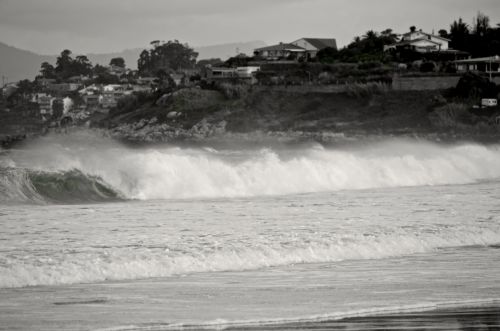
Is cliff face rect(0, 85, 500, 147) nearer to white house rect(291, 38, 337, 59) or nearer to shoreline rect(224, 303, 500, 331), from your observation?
white house rect(291, 38, 337, 59)

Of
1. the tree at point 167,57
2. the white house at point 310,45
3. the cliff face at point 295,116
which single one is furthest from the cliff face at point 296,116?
the tree at point 167,57

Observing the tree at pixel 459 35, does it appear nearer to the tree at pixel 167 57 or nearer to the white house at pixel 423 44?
the white house at pixel 423 44

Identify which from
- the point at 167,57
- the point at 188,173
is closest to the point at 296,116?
the point at 188,173

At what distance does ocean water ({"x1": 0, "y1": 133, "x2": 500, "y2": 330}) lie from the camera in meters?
12.5

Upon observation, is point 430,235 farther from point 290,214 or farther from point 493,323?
point 493,323

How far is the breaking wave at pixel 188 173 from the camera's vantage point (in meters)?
25.7

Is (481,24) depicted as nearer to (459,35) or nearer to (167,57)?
(459,35)

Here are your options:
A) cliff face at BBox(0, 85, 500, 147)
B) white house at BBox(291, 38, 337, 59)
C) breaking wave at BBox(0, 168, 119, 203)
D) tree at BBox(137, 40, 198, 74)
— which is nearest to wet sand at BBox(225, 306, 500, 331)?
breaking wave at BBox(0, 168, 119, 203)

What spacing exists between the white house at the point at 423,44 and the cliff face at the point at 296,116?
48.9ft

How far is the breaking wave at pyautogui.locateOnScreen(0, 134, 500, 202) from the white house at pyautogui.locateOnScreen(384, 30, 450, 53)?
55064mm

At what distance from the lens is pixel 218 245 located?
1639 cm

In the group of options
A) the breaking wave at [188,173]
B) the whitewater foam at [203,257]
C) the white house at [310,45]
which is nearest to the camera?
the whitewater foam at [203,257]

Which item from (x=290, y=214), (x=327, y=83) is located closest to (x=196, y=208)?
(x=290, y=214)

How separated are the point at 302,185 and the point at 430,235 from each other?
1259 centimetres
